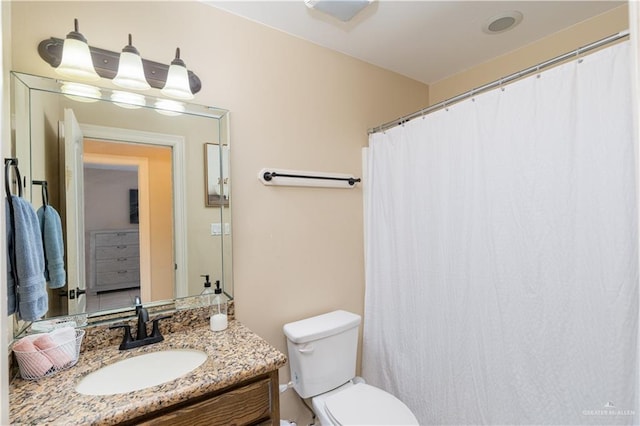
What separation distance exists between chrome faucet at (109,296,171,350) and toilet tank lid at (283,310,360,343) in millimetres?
633

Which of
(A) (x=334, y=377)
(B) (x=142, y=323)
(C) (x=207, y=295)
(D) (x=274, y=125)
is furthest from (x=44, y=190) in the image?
(A) (x=334, y=377)

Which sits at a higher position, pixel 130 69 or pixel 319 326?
pixel 130 69

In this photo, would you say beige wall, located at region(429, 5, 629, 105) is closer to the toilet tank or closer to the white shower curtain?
the white shower curtain

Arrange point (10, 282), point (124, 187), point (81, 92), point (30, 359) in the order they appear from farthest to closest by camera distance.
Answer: point (124, 187) → point (81, 92) → point (30, 359) → point (10, 282)

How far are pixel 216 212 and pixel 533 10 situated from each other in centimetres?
195

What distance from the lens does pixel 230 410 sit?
1.05m

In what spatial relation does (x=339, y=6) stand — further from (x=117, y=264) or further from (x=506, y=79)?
(x=117, y=264)

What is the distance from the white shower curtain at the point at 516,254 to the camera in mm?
1127

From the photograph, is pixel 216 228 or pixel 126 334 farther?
pixel 216 228

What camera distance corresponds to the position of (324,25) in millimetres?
1723

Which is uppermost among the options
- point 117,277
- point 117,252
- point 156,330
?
point 117,252

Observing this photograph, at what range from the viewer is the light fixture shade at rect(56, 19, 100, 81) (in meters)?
1.19

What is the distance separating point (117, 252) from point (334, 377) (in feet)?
4.13

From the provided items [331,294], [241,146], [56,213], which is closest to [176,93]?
[241,146]
